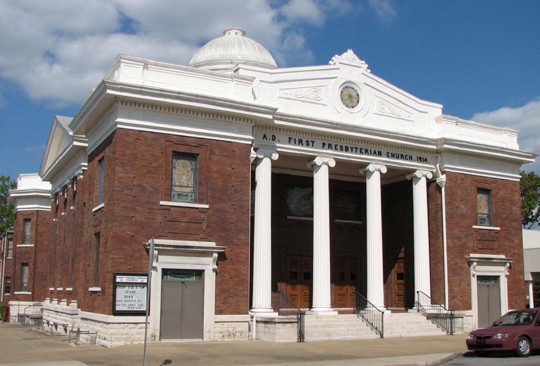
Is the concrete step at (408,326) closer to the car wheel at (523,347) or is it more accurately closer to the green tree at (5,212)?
the car wheel at (523,347)

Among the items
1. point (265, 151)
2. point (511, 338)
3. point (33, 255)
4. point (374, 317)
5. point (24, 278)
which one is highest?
point (265, 151)

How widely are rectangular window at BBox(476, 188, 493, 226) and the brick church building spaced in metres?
0.07

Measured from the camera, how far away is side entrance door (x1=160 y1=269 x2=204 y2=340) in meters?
22.4

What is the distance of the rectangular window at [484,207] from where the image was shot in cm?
3091

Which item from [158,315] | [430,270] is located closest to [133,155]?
[158,315]

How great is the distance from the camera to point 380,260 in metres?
27.8

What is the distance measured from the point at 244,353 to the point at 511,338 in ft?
24.6

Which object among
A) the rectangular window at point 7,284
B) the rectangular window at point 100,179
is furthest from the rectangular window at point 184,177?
the rectangular window at point 7,284

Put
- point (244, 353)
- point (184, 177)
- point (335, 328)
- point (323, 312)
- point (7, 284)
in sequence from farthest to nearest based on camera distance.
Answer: point (7, 284) < point (323, 312) < point (335, 328) < point (184, 177) < point (244, 353)

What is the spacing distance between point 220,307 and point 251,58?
15142 millimetres

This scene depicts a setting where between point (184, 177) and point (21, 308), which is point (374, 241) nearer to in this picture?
point (184, 177)

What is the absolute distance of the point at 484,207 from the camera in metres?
31.1

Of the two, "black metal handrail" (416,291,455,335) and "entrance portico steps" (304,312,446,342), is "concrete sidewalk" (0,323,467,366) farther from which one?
"black metal handrail" (416,291,455,335)

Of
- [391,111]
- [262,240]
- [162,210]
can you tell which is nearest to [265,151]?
[262,240]
